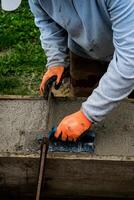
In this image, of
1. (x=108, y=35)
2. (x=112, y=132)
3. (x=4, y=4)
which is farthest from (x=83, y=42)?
(x=4, y=4)

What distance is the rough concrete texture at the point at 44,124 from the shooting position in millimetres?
3090

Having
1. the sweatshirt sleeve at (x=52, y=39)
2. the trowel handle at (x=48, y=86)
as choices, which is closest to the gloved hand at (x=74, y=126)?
the trowel handle at (x=48, y=86)

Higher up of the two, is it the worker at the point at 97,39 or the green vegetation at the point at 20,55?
the worker at the point at 97,39

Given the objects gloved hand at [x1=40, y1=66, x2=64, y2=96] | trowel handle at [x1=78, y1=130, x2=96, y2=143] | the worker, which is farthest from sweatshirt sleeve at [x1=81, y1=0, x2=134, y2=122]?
gloved hand at [x1=40, y1=66, x2=64, y2=96]

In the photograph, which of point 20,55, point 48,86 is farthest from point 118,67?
point 20,55

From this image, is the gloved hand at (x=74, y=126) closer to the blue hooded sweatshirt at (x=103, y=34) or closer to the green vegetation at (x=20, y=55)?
the blue hooded sweatshirt at (x=103, y=34)

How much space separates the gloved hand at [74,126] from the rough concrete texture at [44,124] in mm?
178

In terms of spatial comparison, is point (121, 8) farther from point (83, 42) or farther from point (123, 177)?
point (123, 177)

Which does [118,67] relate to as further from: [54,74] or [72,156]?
[54,74]

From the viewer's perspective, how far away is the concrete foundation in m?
2.98

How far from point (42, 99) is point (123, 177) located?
805 mm

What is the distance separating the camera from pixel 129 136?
10.4 ft

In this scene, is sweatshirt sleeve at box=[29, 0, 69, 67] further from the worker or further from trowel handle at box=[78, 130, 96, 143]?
trowel handle at box=[78, 130, 96, 143]

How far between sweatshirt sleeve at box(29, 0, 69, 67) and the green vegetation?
1344 millimetres
